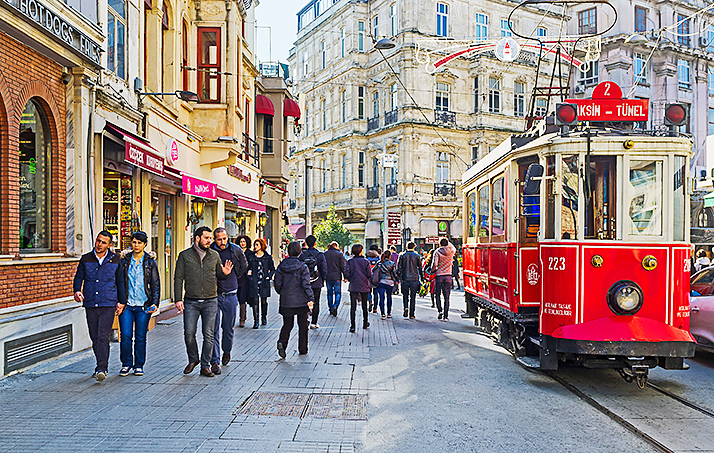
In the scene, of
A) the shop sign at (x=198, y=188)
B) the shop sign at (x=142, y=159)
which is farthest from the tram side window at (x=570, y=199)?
the shop sign at (x=198, y=188)

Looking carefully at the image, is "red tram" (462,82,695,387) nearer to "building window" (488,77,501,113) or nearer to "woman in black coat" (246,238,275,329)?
"woman in black coat" (246,238,275,329)

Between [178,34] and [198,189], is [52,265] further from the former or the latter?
[178,34]

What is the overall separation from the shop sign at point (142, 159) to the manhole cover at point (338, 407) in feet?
19.4

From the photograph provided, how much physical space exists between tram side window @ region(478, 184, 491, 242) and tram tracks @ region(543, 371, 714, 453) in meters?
2.94

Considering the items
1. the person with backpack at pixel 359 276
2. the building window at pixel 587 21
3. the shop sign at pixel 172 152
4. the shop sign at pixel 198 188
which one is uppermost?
the building window at pixel 587 21

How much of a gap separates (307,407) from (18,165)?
5.29m

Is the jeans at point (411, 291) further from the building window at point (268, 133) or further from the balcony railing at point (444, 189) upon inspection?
the balcony railing at point (444, 189)

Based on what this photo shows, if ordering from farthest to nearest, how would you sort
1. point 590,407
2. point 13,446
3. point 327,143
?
point 327,143, point 590,407, point 13,446

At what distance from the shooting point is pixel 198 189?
15.6 m

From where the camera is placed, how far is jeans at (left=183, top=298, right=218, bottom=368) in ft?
26.8

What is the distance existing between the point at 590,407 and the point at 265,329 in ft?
24.5

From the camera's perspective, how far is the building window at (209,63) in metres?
16.9

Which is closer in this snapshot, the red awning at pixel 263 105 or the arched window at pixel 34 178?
the arched window at pixel 34 178

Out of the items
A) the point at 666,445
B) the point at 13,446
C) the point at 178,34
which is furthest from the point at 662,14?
the point at 13,446
